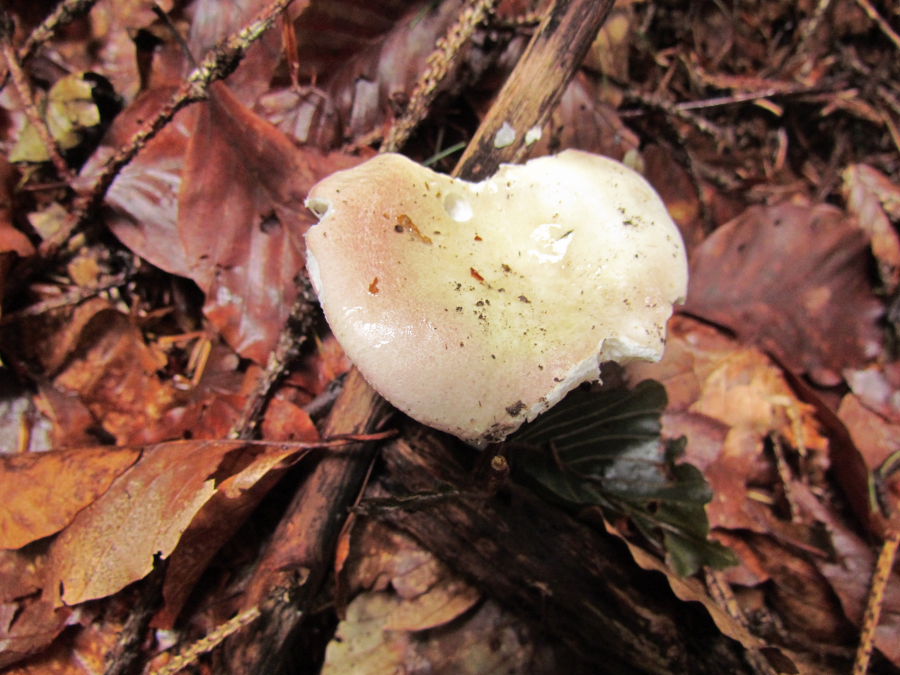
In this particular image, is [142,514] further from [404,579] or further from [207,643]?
[404,579]

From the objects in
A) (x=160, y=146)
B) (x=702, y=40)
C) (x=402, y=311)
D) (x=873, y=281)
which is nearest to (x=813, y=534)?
(x=873, y=281)

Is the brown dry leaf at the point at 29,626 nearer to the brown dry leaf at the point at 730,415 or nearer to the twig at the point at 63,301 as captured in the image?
the twig at the point at 63,301

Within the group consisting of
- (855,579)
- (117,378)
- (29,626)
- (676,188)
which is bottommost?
(855,579)

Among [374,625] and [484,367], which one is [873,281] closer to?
[484,367]

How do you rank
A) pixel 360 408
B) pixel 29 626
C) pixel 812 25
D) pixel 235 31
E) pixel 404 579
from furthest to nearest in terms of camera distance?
pixel 812 25, pixel 235 31, pixel 404 579, pixel 360 408, pixel 29 626

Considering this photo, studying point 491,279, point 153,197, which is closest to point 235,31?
point 153,197

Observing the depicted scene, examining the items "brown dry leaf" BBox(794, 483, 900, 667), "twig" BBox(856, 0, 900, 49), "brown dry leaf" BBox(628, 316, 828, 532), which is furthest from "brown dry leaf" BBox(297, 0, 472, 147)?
"brown dry leaf" BBox(794, 483, 900, 667)

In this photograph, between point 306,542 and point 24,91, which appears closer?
point 306,542
